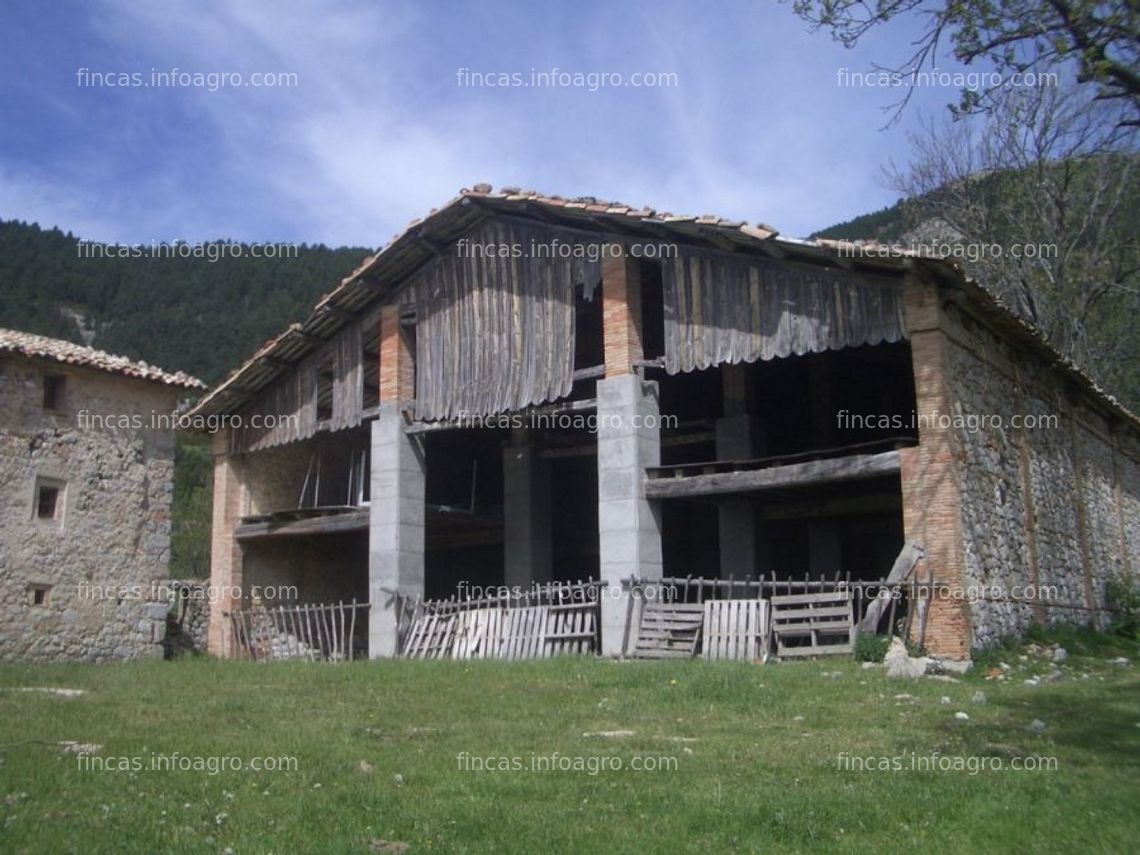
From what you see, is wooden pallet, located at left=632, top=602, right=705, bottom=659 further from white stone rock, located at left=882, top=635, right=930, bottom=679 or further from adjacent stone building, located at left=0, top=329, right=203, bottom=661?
adjacent stone building, located at left=0, top=329, right=203, bottom=661

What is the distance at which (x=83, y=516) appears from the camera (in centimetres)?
2167

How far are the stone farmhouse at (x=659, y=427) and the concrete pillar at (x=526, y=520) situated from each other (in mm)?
52

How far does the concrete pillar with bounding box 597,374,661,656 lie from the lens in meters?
18.2

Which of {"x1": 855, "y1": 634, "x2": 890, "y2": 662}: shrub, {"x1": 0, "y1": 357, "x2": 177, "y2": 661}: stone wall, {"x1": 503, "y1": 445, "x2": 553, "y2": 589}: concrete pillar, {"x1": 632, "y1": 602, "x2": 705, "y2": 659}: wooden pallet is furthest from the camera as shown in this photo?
{"x1": 503, "y1": 445, "x2": 553, "y2": 589}: concrete pillar

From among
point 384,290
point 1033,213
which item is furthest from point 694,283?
point 1033,213

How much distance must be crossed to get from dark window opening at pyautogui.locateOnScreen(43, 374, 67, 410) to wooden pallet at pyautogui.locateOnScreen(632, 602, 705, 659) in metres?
11.5

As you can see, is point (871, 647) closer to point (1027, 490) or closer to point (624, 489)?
point (624, 489)

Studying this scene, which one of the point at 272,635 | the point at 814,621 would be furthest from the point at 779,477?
the point at 272,635

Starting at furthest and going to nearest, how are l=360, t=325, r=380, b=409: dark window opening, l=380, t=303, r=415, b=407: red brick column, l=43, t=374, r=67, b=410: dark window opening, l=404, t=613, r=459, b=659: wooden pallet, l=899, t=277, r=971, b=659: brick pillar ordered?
l=360, t=325, r=380, b=409: dark window opening
l=380, t=303, r=415, b=407: red brick column
l=43, t=374, r=67, b=410: dark window opening
l=404, t=613, r=459, b=659: wooden pallet
l=899, t=277, r=971, b=659: brick pillar

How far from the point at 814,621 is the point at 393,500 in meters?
8.45

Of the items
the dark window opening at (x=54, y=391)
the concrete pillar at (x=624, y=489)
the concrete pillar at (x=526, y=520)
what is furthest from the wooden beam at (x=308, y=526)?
the concrete pillar at (x=624, y=489)

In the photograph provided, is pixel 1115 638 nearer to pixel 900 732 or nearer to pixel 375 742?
pixel 900 732

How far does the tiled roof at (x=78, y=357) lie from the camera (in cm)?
2065

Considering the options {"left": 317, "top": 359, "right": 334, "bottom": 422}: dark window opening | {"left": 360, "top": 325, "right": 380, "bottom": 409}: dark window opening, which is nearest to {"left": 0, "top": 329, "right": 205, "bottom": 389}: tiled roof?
{"left": 317, "top": 359, "right": 334, "bottom": 422}: dark window opening
